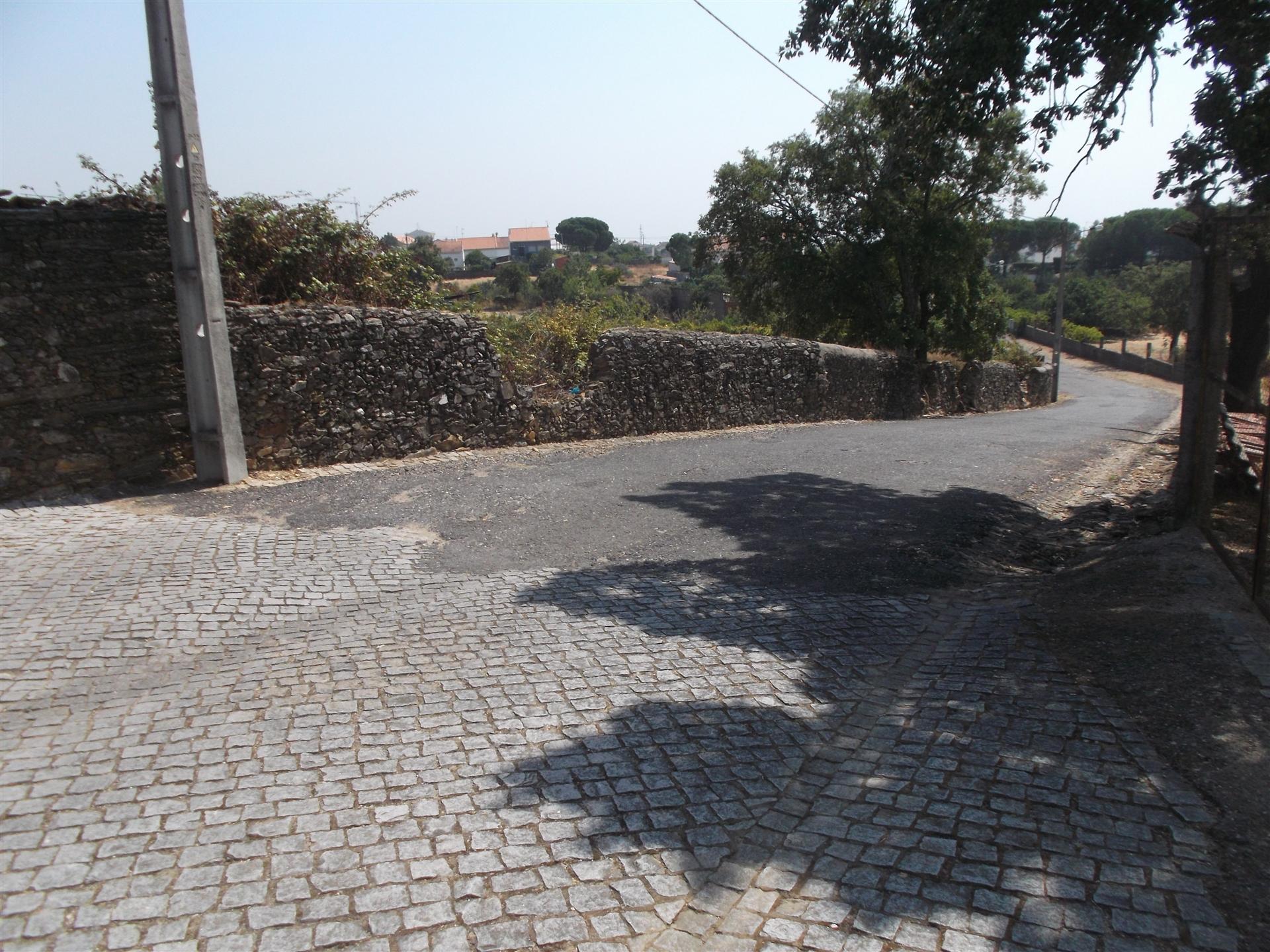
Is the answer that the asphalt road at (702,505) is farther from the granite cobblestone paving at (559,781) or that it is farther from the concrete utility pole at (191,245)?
the granite cobblestone paving at (559,781)

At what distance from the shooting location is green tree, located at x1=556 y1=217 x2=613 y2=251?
4186 inches

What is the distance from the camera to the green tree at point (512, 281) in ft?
129

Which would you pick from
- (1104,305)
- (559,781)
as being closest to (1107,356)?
(1104,305)

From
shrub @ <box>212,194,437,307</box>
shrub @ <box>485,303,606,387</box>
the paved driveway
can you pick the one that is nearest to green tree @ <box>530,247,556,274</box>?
shrub @ <box>485,303,606,387</box>

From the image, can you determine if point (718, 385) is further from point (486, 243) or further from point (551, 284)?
point (486, 243)

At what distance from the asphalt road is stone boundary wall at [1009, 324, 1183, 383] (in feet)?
123

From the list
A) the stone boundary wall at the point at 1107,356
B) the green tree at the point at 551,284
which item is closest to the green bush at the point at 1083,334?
the stone boundary wall at the point at 1107,356

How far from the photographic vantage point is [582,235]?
107 metres

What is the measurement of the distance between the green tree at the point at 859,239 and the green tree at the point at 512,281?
15.2 m

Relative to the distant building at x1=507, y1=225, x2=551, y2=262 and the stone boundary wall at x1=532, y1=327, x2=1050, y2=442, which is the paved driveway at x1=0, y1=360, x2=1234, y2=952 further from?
the distant building at x1=507, y1=225, x2=551, y2=262

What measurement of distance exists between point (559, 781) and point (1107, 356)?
60.3m

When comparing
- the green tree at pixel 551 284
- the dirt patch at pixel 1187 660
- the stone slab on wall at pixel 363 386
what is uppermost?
the green tree at pixel 551 284

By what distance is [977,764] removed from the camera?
397cm

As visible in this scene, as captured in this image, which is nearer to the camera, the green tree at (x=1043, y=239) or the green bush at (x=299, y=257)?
the green bush at (x=299, y=257)
